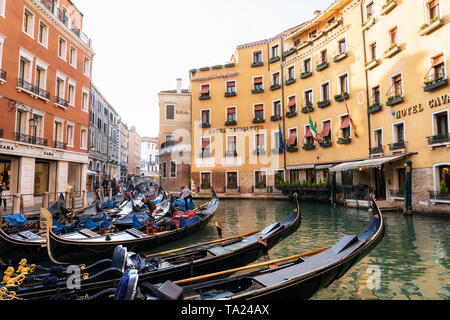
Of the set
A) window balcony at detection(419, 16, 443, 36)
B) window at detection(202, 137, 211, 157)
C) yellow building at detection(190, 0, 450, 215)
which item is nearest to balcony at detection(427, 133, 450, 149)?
yellow building at detection(190, 0, 450, 215)

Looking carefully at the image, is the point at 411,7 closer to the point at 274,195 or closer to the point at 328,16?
the point at 328,16

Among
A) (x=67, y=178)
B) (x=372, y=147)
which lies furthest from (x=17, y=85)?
(x=372, y=147)

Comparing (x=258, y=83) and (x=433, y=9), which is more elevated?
(x=258, y=83)

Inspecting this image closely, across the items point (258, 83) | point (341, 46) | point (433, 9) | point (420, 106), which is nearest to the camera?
point (433, 9)

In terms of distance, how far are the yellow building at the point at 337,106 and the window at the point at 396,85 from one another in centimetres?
4

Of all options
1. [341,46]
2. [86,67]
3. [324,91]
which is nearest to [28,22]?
[86,67]

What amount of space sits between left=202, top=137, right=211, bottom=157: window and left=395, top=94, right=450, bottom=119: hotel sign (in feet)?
38.8

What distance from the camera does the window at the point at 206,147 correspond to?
20078 millimetres

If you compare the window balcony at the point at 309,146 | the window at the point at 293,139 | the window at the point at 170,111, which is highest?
the window at the point at 170,111

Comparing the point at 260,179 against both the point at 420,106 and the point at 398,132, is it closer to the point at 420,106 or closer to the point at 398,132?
the point at 398,132

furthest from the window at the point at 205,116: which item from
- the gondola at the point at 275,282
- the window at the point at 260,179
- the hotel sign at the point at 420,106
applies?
the gondola at the point at 275,282

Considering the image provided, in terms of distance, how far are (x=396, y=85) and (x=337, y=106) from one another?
333cm

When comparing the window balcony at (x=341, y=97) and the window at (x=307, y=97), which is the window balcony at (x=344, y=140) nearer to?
the window balcony at (x=341, y=97)

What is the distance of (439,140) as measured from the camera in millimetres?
9766
